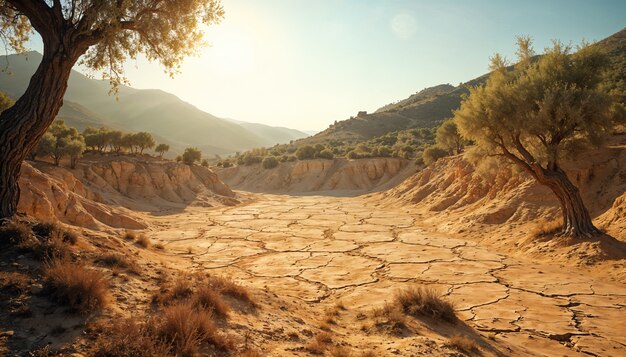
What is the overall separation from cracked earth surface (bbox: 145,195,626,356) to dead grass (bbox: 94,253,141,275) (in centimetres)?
330

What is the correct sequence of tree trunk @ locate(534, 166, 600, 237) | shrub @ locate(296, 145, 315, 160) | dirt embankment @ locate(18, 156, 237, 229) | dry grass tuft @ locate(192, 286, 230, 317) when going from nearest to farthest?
dry grass tuft @ locate(192, 286, 230, 317) → tree trunk @ locate(534, 166, 600, 237) → dirt embankment @ locate(18, 156, 237, 229) → shrub @ locate(296, 145, 315, 160)

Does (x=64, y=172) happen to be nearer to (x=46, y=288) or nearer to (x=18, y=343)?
(x=46, y=288)

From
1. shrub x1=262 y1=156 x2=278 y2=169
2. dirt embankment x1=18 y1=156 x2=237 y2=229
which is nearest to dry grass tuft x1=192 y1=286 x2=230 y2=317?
dirt embankment x1=18 y1=156 x2=237 y2=229

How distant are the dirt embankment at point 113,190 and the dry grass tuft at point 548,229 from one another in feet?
49.9

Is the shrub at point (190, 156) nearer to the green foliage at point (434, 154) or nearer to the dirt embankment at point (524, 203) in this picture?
the green foliage at point (434, 154)

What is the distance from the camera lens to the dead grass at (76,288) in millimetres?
4422

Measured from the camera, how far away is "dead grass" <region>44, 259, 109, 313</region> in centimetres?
442

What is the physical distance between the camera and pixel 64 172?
17.8 metres

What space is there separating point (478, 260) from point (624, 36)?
2325 inches

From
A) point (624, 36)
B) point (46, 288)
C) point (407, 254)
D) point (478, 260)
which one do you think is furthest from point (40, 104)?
point (624, 36)

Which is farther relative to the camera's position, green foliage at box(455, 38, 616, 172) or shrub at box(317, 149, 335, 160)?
shrub at box(317, 149, 335, 160)

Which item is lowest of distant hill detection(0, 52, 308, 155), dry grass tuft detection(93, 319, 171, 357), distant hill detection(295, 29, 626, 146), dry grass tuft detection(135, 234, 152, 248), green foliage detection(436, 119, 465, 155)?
dry grass tuft detection(135, 234, 152, 248)

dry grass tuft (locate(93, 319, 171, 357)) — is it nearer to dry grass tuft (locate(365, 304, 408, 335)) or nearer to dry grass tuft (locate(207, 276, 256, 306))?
dry grass tuft (locate(207, 276, 256, 306))

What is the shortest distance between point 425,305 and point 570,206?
7909mm
